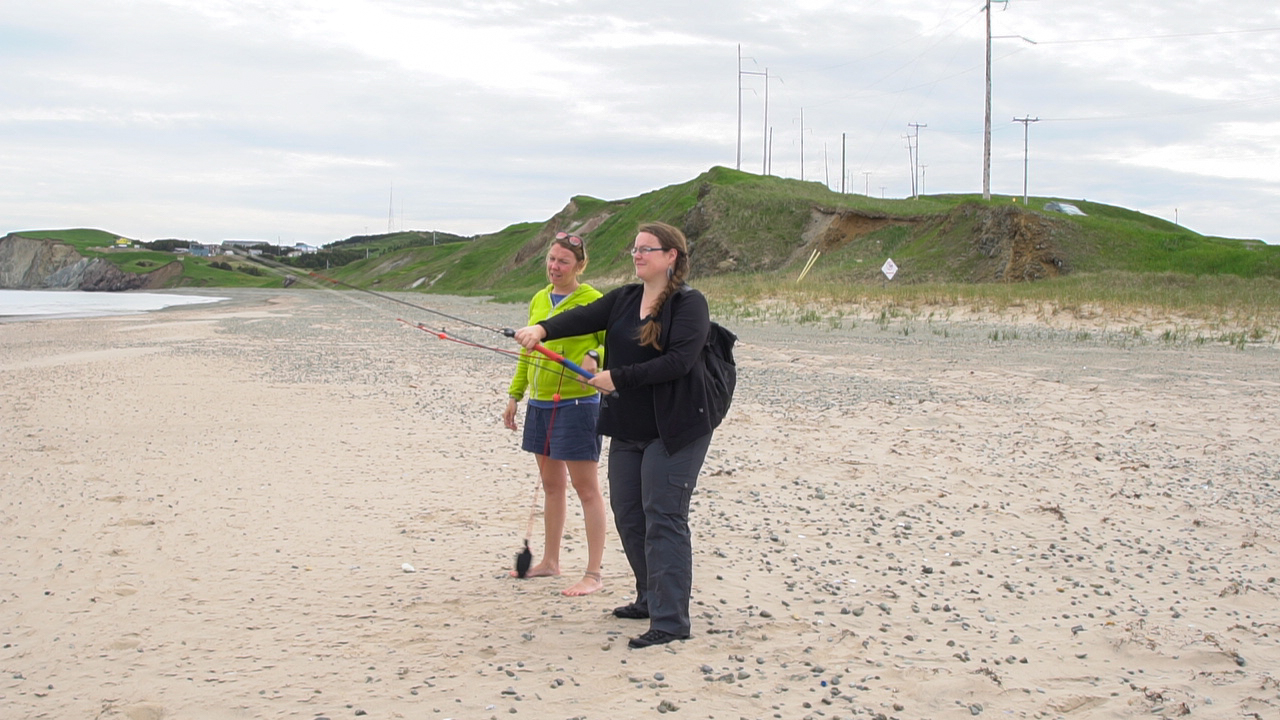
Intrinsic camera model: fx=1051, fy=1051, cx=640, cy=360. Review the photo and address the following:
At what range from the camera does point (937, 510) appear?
671 cm

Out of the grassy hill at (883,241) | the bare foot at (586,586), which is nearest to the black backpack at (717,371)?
the bare foot at (586,586)

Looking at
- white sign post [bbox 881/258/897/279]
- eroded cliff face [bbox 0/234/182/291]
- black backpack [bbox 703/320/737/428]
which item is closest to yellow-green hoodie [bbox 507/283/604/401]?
black backpack [bbox 703/320/737/428]

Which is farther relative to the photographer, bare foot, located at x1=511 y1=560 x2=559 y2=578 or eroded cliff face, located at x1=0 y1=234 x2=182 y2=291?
eroded cliff face, located at x1=0 y1=234 x2=182 y2=291

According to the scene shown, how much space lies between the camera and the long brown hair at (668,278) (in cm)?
417

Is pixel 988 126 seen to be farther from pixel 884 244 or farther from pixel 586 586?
pixel 586 586

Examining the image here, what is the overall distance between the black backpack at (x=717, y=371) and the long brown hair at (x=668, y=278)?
213 millimetres

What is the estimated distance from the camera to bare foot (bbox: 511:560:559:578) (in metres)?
5.23

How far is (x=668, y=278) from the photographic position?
429 cm

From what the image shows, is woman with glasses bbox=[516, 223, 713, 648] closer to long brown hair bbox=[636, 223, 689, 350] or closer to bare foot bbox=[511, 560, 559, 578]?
long brown hair bbox=[636, 223, 689, 350]

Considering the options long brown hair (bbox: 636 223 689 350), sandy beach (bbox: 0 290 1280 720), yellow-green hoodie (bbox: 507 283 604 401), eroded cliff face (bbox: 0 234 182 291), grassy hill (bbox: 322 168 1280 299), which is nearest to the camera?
sandy beach (bbox: 0 290 1280 720)

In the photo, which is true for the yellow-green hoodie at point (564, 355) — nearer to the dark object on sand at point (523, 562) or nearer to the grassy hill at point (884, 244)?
the dark object on sand at point (523, 562)

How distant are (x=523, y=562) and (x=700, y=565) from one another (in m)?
0.96

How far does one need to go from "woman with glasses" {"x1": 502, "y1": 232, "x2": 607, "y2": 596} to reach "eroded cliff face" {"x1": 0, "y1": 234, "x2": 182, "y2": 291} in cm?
12716

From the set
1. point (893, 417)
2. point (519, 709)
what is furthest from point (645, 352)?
point (893, 417)
